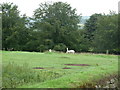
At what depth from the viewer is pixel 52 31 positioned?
6078 cm

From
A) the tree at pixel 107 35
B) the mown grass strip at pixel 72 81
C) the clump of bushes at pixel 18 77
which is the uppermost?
the tree at pixel 107 35

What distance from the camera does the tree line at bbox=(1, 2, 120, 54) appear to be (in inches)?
2329

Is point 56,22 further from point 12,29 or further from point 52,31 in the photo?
point 12,29

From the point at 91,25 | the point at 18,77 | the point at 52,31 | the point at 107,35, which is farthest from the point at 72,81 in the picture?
the point at 91,25

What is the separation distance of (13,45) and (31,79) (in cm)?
4657

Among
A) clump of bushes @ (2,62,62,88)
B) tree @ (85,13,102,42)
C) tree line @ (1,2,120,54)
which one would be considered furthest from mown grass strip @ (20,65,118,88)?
tree @ (85,13,102,42)

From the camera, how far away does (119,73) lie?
64.5ft

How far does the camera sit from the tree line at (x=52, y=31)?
5916 cm

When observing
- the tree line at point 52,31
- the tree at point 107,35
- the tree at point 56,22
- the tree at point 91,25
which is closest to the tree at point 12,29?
the tree line at point 52,31

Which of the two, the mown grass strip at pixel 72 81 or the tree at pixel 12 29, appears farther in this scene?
the tree at pixel 12 29

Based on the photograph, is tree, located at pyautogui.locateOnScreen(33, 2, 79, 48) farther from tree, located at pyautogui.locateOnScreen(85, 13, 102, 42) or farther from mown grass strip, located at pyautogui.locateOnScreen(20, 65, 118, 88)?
mown grass strip, located at pyautogui.locateOnScreen(20, 65, 118, 88)

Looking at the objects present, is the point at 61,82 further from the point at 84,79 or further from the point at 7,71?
the point at 7,71

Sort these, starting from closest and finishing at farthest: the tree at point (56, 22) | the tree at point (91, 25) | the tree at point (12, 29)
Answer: the tree at point (12, 29) < the tree at point (56, 22) < the tree at point (91, 25)

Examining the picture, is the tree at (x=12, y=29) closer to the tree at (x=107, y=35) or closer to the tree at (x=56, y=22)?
the tree at (x=56, y=22)
